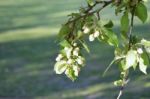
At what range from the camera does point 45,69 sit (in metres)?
8.04

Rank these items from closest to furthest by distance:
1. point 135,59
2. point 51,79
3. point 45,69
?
1. point 135,59
2. point 51,79
3. point 45,69

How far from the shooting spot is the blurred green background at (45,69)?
6.81 meters

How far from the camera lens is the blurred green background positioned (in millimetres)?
6809

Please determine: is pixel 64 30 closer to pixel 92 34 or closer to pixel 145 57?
pixel 92 34

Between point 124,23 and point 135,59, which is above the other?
point 124,23

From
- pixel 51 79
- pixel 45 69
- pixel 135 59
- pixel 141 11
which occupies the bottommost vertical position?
pixel 135 59

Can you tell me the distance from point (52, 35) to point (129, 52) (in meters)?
10.1

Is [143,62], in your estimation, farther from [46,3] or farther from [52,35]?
[46,3]

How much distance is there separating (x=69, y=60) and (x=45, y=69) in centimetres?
711

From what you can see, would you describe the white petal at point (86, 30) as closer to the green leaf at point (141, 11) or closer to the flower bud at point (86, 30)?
the flower bud at point (86, 30)

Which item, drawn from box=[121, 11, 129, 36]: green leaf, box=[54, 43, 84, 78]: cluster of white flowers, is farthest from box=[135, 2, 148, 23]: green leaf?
box=[54, 43, 84, 78]: cluster of white flowers

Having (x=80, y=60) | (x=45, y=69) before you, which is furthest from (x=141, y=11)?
(x=45, y=69)

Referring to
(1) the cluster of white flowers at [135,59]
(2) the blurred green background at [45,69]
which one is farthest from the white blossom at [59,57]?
(2) the blurred green background at [45,69]

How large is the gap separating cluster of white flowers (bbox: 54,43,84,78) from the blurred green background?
548 cm
